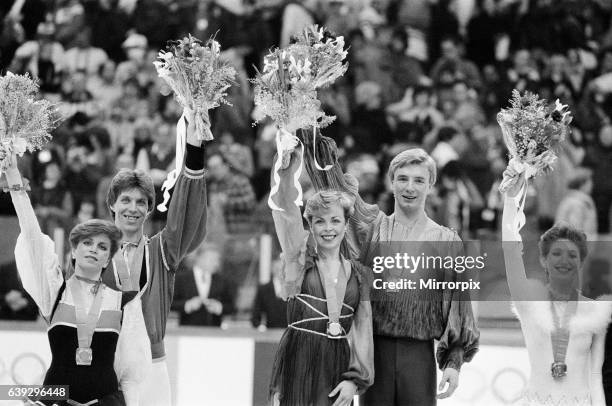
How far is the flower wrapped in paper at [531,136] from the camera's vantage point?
607cm

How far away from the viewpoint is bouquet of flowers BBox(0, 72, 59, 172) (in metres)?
6.10

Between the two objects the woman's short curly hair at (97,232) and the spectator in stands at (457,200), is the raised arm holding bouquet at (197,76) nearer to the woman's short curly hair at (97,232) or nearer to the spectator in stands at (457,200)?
the woman's short curly hair at (97,232)

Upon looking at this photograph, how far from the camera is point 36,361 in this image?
6.81 meters

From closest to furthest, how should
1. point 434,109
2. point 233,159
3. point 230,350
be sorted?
point 230,350
point 233,159
point 434,109

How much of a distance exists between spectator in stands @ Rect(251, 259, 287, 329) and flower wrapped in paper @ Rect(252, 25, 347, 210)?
6.45ft

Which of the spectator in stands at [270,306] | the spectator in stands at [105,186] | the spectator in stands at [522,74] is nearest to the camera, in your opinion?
the spectator in stands at [270,306]

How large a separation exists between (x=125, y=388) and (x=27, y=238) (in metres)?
0.83

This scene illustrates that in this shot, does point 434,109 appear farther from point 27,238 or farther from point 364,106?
point 27,238

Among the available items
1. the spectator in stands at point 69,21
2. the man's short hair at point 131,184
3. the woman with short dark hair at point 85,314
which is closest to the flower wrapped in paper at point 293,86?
the man's short hair at point 131,184

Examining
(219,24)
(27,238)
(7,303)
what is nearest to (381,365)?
(27,238)

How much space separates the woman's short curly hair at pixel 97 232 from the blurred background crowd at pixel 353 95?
7.91ft

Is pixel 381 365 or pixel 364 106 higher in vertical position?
pixel 364 106

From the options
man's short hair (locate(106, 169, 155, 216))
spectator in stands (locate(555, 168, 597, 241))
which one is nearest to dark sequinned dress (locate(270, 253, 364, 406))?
man's short hair (locate(106, 169, 155, 216))

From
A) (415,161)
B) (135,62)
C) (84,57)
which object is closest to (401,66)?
(135,62)
